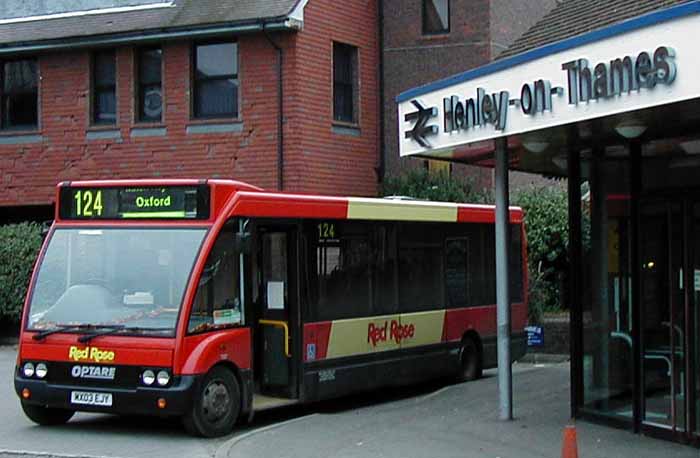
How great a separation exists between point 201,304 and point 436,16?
1554cm

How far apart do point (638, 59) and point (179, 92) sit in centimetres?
A: 1620

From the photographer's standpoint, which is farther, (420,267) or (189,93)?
(189,93)

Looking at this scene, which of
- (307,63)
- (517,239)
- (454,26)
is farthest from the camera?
(454,26)

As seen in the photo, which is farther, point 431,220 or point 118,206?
point 431,220

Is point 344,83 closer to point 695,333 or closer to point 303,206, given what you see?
point 303,206

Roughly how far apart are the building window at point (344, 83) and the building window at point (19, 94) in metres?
6.84

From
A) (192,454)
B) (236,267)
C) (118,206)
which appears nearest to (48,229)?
(118,206)

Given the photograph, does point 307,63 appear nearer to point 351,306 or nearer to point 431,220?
point 431,220

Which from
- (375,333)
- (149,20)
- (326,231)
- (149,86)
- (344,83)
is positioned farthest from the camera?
(344,83)

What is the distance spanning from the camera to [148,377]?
12.0 m

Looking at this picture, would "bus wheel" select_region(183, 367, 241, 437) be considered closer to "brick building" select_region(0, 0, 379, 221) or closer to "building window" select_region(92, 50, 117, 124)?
"brick building" select_region(0, 0, 379, 221)

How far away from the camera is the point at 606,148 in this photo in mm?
12375

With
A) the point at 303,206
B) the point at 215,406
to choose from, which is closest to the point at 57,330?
the point at 215,406

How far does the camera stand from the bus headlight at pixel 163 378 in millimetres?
11927
